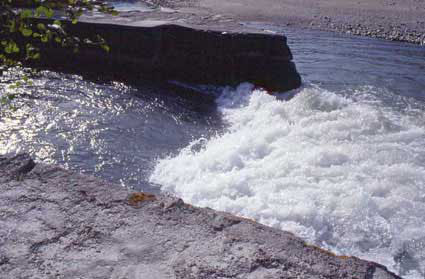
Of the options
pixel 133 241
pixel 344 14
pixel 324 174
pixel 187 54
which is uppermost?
pixel 344 14

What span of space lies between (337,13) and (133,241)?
15.0 m

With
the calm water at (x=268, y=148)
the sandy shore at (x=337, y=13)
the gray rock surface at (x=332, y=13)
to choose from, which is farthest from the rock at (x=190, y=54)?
the sandy shore at (x=337, y=13)

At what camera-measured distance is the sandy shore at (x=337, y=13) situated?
12.6m

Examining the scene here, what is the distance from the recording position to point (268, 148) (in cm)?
505

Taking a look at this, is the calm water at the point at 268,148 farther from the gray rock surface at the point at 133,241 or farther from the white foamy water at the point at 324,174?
the gray rock surface at the point at 133,241

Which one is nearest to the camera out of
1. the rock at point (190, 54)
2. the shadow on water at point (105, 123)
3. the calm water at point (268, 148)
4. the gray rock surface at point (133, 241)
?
the gray rock surface at point (133, 241)

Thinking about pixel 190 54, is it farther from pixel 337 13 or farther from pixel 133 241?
pixel 337 13

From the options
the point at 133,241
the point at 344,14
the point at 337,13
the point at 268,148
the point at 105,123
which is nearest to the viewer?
the point at 133,241

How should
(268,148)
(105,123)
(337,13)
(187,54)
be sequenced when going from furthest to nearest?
(337,13) < (187,54) < (105,123) < (268,148)

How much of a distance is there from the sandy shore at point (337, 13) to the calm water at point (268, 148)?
18.3ft

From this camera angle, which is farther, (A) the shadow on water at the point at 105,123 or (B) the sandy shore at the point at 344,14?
(B) the sandy shore at the point at 344,14

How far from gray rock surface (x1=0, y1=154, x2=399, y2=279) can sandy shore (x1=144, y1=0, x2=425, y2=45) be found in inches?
451

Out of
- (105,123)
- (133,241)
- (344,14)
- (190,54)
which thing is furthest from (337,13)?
(133,241)

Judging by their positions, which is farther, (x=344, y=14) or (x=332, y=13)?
A: (x=332, y=13)
